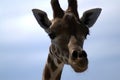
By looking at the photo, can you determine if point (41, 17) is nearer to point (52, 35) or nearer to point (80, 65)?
point (52, 35)

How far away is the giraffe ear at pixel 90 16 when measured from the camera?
1045 cm

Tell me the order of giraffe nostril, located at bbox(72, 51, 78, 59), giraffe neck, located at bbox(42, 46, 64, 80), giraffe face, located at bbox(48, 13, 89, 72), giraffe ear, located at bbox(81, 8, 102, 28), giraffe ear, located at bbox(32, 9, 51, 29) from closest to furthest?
1. giraffe nostril, located at bbox(72, 51, 78, 59)
2. giraffe face, located at bbox(48, 13, 89, 72)
3. giraffe ear, located at bbox(32, 9, 51, 29)
4. giraffe ear, located at bbox(81, 8, 102, 28)
5. giraffe neck, located at bbox(42, 46, 64, 80)

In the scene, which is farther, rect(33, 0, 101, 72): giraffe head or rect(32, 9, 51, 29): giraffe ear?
rect(32, 9, 51, 29): giraffe ear

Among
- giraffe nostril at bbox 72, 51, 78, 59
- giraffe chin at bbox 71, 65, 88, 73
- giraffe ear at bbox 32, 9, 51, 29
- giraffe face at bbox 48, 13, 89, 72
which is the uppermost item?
giraffe ear at bbox 32, 9, 51, 29

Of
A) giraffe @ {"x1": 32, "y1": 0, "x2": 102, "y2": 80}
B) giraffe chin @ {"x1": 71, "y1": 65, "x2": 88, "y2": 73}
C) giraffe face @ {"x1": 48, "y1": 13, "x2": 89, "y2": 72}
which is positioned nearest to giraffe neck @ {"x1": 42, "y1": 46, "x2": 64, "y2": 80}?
giraffe @ {"x1": 32, "y1": 0, "x2": 102, "y2": 80}

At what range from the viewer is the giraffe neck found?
10.7m

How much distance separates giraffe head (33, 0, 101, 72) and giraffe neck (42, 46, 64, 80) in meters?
1.06

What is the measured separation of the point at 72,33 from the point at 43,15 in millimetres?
1660

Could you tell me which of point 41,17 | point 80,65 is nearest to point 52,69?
point 41,17

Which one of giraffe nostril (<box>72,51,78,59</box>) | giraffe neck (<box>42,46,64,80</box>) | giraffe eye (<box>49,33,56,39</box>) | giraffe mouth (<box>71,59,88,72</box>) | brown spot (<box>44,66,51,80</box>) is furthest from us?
brown spot (<box>44,66,51,80</box>)

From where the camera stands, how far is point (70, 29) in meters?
9.14

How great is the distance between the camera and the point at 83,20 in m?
10.4

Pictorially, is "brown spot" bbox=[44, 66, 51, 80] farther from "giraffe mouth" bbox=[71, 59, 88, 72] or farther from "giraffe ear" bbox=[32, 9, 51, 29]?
"giraffe mouth" bbox=[71, 59, 88, 72]

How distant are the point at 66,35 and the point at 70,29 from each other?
0.62ft
